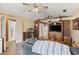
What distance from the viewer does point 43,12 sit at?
7.31 ft

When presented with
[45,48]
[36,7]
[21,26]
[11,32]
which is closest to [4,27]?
[11,32]

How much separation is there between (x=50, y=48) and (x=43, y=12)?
68 cm

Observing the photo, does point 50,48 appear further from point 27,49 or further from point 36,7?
point 36,7

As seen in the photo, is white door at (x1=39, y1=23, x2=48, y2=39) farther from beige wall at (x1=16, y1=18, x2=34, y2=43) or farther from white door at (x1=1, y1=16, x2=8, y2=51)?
white door at (x1=1, y1=16, x2=8, y2=51)

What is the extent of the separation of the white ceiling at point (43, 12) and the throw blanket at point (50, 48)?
51cm

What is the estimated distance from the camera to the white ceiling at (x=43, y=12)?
7.20 ft

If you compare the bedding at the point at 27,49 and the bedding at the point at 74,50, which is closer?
the bedding at the point at 74,50

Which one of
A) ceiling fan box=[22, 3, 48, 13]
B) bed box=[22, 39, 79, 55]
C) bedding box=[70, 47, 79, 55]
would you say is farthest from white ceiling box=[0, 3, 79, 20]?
bedding box=[70, 47, 79, 55]

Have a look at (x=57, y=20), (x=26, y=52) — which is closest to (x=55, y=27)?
(x=57, y=20)

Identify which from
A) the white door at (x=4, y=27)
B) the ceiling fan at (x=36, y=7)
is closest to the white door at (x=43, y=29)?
the ceiling fan at (x=36, y=7)

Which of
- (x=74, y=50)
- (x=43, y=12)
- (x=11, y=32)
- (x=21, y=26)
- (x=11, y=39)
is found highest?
(x=43, y=12)

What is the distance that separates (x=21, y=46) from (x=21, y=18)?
1.71 ft

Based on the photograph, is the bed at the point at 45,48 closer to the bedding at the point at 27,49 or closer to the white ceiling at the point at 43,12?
the bedding at the point at 27,49

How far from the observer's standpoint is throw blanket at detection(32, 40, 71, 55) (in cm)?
219
